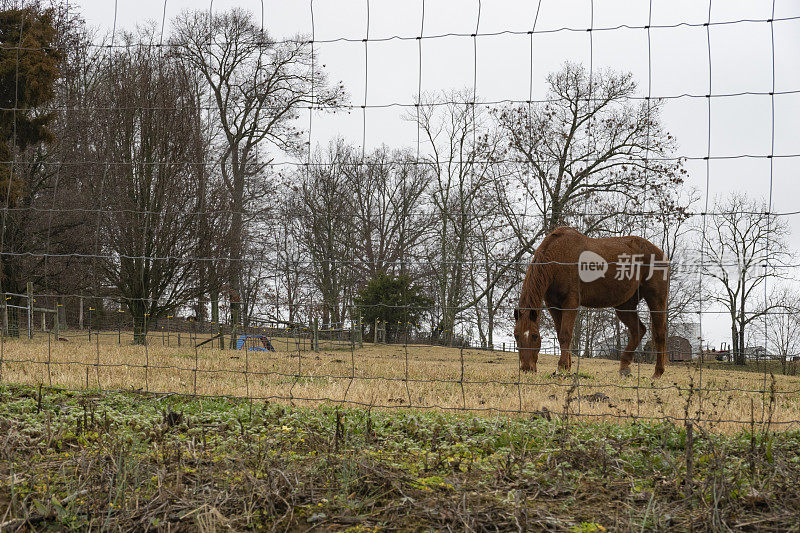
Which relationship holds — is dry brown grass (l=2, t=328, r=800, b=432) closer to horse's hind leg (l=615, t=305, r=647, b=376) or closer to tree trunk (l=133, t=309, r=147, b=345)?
horse's hind leg (l=615, t=305, r=647, b=376)

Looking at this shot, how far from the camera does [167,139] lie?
17.8m

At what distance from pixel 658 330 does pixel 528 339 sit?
3329 mm

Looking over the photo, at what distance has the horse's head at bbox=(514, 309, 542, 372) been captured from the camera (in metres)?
9.35

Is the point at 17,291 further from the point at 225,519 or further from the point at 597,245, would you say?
the point at 225,519

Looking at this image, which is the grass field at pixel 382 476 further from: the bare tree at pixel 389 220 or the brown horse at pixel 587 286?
the bare tree at pixel 389 220

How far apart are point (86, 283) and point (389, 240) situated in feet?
30.6

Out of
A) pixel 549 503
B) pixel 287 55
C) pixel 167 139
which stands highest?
pixel 287 55

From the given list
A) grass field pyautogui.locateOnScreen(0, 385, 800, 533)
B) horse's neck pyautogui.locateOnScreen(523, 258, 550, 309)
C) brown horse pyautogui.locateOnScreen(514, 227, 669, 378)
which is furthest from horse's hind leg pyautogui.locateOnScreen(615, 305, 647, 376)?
grass field pyautogui.locateOnScreen(0, 385, 800, 533)

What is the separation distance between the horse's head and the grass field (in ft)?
14.4

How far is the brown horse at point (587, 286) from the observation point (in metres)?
9.62

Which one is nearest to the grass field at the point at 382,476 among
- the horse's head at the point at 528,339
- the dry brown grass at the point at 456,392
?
the dry brown grass at the point at 456,392

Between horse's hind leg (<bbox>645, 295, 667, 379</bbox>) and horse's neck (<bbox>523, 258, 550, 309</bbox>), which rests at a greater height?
horse's neck (<bbox>523, 258, 550, 309</bbox>)

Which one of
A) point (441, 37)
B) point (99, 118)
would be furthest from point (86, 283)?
point (441, 37)

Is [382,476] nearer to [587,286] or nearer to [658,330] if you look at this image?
[587,286]
